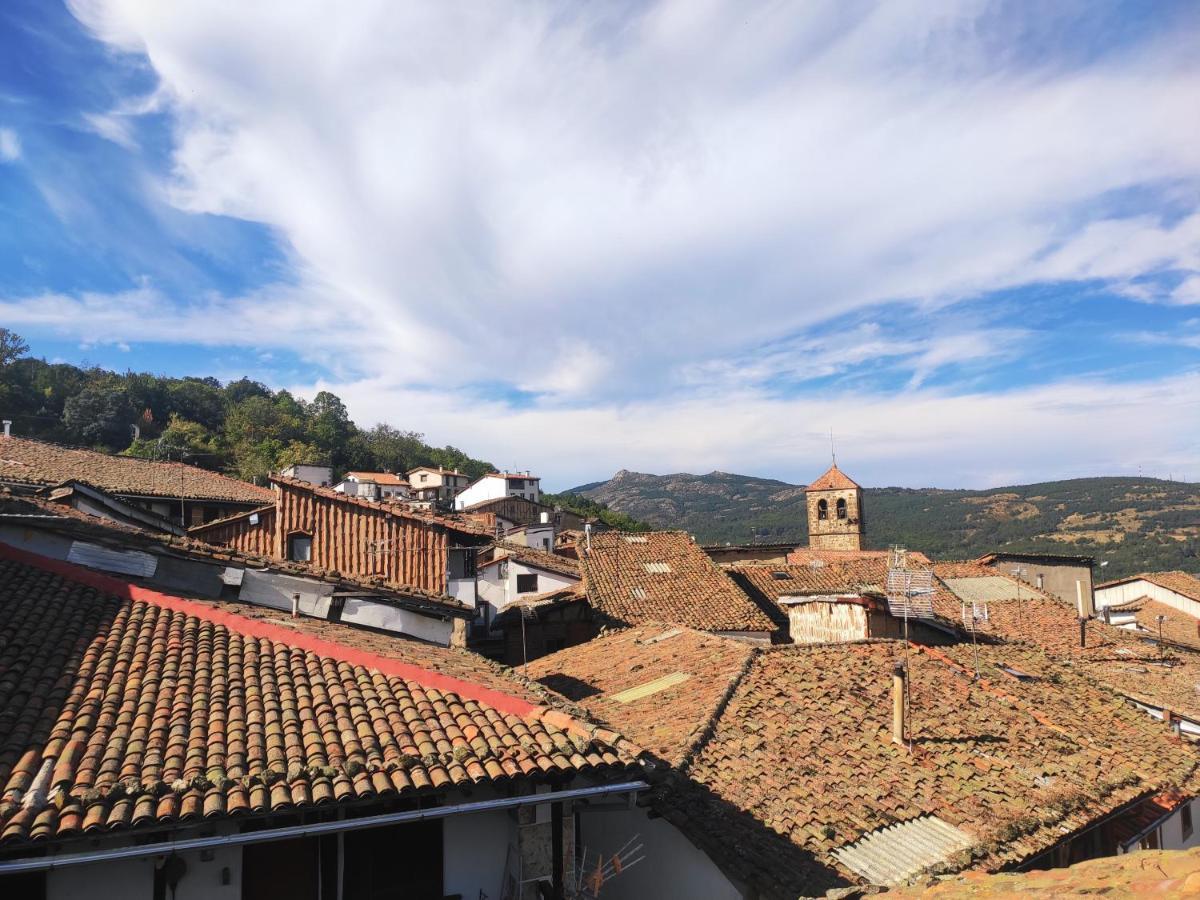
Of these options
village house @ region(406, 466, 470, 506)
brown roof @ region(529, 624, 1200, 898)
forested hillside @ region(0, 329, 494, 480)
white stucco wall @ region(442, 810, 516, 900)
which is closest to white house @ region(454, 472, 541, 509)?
village house @ region(406, 466, 470, 506)

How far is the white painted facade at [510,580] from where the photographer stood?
A: 2975cm

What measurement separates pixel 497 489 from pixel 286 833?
6842 cm

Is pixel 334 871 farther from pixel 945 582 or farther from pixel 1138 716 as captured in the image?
pixel 945 582

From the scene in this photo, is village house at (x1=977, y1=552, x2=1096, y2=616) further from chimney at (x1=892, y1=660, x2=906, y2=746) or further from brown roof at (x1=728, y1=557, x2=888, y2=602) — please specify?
chimney at (x1=892, y1=660, x2=906, y2=746)

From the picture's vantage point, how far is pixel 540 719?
784 cm

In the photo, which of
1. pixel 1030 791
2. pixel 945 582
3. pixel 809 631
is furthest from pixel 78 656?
pixel 945 582

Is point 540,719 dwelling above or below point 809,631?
above

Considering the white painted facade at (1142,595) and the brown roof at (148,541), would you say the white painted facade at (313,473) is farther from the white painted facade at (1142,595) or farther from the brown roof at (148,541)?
the white painted facade at (1142,595)

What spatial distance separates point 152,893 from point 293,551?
1462 cm

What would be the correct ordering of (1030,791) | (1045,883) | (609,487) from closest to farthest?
(1045,883) → (1030,791) → (609,487)

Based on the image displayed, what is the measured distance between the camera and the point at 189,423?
73.2 m

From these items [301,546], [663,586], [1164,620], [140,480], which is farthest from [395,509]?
[1164,620]

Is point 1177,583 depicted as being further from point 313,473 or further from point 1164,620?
point 313,473

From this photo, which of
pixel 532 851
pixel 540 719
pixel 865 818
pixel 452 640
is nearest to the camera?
pixel 532 851
